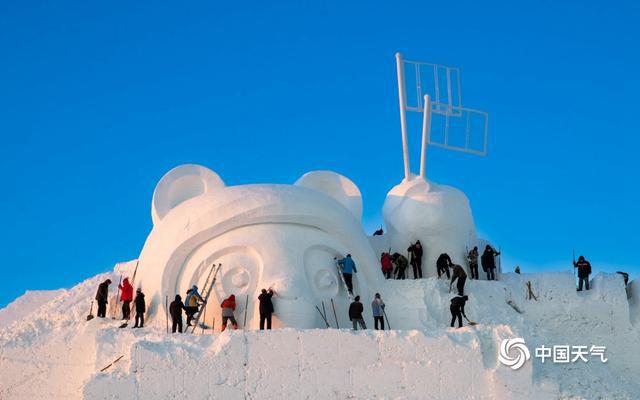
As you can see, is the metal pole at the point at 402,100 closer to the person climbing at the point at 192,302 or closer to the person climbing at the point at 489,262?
the person climbing at the point at 489,262

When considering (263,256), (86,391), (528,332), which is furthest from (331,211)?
(86,391)

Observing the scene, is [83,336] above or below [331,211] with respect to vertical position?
below

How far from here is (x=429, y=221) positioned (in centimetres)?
2184

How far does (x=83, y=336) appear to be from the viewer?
17797 mm

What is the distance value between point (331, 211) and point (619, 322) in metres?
6.59

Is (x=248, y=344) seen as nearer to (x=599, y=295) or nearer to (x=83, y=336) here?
(x=83, y=336)

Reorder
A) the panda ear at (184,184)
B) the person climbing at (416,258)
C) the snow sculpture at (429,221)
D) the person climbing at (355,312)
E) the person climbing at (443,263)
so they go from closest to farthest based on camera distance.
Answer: the person climbing at (355,312), the panda ear at (184,184), the person climbing at (443,263), the person climbing at (416,258), the snow sculpture at (429,221)

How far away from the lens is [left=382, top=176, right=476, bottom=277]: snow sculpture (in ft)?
71.8

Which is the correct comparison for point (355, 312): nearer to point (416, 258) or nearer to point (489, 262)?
point (416, 258)

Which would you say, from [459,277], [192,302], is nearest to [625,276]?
[459,277]

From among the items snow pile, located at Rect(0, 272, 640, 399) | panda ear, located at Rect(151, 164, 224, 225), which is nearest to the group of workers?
snow pile, located at Rect(0, 272, 640, 399)

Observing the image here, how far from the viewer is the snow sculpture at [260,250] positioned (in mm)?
18094

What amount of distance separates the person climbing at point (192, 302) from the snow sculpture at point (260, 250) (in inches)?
20.0

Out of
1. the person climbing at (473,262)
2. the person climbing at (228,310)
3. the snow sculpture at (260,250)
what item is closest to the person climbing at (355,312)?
the snow sculpture at (260,250)
